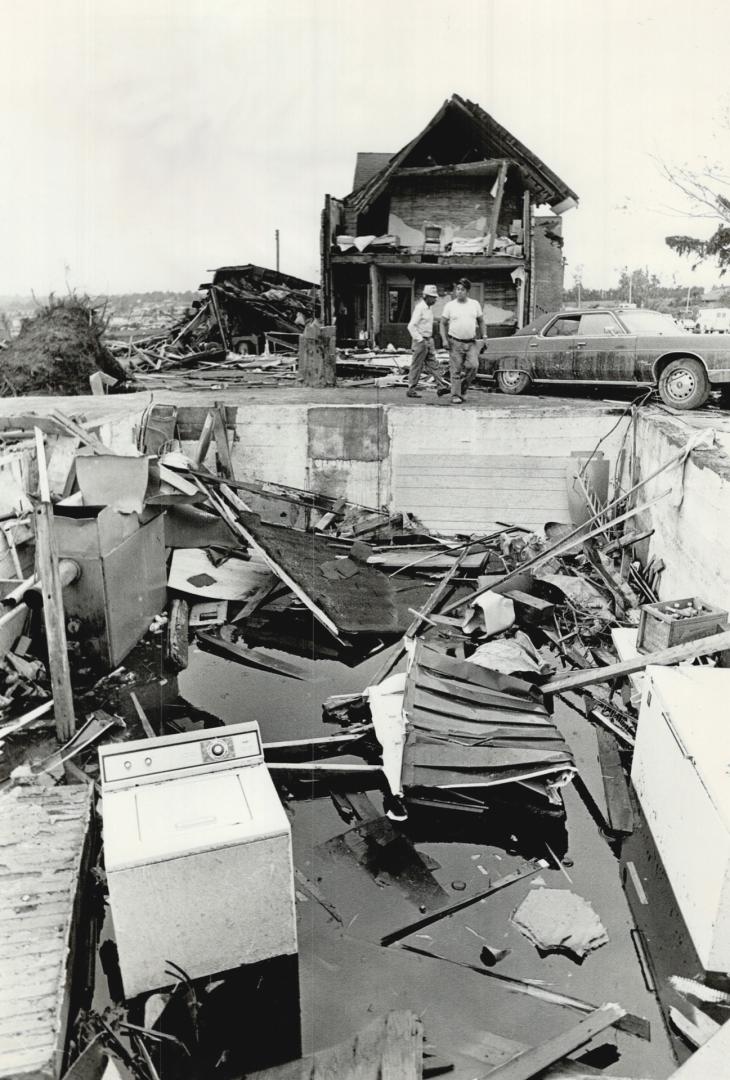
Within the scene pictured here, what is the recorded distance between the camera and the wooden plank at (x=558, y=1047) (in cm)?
313

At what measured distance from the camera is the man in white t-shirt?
1170 cm

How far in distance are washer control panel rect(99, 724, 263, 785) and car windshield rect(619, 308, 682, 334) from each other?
31.7ft

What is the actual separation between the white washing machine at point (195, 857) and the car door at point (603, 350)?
30.9ft

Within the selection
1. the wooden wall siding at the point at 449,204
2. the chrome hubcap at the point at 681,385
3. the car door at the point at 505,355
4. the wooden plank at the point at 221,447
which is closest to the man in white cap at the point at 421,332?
the car door at the point at 505,355

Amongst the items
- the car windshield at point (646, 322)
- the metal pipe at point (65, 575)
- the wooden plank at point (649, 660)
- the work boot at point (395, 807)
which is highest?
the car windshield at point (646, 322)

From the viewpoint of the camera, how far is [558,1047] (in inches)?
128

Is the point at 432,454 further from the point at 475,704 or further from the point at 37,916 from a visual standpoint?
the point at 37,916

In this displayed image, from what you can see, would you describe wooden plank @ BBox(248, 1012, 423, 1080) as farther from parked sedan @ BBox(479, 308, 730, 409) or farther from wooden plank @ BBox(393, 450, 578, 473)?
parked sedan @ BBox(479, 308, 730, 409)

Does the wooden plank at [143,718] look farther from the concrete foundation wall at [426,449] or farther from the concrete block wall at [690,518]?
the concrete block wall at [690,518]

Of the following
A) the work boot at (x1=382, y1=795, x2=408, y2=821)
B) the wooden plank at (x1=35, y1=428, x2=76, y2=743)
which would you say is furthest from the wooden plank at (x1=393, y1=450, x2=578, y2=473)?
the work boot at (x1=382, y1=795, x2=408, y2=821)

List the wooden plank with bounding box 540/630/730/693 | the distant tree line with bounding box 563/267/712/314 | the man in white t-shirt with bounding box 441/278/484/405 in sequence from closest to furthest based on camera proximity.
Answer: the wooden plank with bounding box 540/630/730/693
the man in white t-shirt with bounding box 441/278/484/405
the distant tree line with bounding box 563/267/712/314

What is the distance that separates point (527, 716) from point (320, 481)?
6.76 meters

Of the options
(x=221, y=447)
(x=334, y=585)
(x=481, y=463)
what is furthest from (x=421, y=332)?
(x=334, y=585)

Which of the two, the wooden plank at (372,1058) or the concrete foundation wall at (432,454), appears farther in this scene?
the concrete foundation wall at (432,454)
